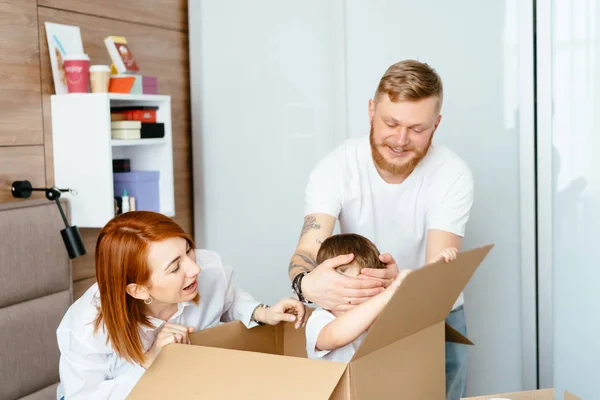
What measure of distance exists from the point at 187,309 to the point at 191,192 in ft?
5.31

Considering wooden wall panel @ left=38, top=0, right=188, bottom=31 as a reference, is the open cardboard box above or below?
below

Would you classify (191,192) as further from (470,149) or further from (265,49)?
(470,149)

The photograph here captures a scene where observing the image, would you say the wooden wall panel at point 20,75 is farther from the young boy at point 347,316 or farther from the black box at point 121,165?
the young boy at point 347,316

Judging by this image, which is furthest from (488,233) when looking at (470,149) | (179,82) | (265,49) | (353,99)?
(179,82)

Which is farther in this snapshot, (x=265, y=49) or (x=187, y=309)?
(x=265, y=49)

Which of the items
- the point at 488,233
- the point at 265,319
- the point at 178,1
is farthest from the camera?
the point at 178,1

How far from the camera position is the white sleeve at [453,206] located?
1967 millimetres

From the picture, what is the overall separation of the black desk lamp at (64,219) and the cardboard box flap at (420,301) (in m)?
1.29

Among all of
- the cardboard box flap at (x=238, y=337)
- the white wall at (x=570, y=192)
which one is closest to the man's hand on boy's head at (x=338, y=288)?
the cardboard box flap at (x=238, y=337)

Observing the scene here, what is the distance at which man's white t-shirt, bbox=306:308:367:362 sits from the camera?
5.00 ft

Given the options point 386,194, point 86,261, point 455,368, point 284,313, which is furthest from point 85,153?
point 455,368

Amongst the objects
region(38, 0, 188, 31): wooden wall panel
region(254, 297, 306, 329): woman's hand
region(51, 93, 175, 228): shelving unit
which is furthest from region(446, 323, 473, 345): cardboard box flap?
region(38, 0, 188, 31): wooden wall panel

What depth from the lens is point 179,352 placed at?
4.25 feet

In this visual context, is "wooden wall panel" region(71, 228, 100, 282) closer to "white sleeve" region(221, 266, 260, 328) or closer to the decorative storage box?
the decorative storage box
